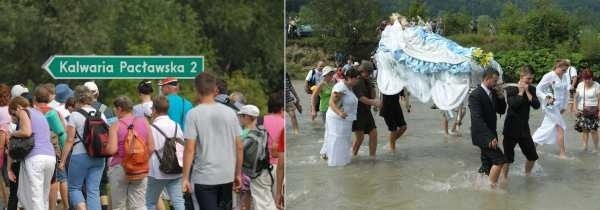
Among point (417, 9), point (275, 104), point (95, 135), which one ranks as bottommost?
point (95, 135)

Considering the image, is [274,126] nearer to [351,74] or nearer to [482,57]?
[351,74]

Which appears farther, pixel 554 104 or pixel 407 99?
pixel 554 104

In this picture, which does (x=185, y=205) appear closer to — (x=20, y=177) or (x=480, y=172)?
(x=20, y=177)

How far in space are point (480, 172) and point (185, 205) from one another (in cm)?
294

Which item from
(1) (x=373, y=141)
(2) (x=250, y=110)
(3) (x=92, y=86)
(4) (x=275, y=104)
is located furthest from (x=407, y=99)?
(3) (x=92, y=86)

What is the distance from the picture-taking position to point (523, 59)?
28.2ft

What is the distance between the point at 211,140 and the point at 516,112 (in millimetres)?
3746

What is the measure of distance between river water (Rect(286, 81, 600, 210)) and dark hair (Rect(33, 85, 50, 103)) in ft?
6.39

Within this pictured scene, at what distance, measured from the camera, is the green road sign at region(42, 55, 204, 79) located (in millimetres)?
6898

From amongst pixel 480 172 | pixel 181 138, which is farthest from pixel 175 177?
pixel 480 172

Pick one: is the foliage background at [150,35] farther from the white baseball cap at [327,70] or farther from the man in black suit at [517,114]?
the man in black suit at [517,114]

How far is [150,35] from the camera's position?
23.6 feet

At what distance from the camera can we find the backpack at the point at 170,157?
6.51m

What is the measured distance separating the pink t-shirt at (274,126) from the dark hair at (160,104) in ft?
2.38
